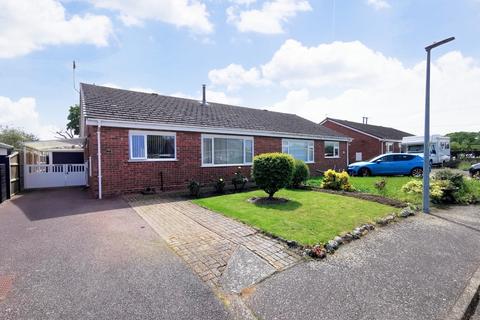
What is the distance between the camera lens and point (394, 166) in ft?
55.9

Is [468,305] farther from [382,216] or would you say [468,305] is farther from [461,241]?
[382,216]

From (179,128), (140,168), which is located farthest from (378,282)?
(179,128)

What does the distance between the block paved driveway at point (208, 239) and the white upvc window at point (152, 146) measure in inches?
136

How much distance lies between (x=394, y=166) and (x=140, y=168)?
16.0m

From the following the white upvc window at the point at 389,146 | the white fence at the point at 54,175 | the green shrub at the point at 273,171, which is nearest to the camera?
the green shrub at the point at 273,171

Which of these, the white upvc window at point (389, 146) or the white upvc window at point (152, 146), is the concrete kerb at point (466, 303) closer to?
the white upvc window at point (152, 146)

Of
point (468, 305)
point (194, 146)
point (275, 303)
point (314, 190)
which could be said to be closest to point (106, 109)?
point (194, 146)

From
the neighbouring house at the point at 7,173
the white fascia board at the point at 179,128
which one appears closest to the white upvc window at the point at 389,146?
the white fascia board at the point at 179,128

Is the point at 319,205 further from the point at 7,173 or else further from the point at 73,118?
the point at 73,118

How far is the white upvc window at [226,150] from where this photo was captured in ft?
42.4

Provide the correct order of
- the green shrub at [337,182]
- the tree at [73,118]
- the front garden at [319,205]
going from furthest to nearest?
the tree at [73,118]
the green shrub at [337,182]
the front garden at [319,205]

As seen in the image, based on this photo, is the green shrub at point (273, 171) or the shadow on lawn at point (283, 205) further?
the green shrub at point (273, 171)

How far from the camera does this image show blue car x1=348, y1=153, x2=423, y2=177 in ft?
54.9

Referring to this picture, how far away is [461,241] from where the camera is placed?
5656 mm
